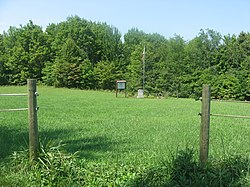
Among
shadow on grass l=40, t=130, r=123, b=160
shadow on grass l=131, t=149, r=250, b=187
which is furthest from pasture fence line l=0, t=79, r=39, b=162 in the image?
shadow on grass l=131, t=149, r=250, b=187

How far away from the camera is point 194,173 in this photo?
310 cm

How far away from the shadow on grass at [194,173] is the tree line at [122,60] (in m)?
33.6

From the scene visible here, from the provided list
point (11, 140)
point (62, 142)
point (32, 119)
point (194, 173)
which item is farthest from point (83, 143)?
point (194, 173)

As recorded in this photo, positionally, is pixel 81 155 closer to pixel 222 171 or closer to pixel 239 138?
pixel 222 171

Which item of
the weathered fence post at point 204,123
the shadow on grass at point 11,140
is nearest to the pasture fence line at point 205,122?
the weathered fence post at point 204,123

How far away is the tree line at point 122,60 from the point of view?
37469 mm

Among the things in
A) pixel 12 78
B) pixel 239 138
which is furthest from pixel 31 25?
pixel 239 138

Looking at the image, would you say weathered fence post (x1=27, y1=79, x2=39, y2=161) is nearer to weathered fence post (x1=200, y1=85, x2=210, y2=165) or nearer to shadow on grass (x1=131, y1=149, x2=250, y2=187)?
shadow on grass (x1=131, y1=149, x2=250, y2=187)

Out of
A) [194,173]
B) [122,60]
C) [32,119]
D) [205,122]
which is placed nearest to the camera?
[194,173]

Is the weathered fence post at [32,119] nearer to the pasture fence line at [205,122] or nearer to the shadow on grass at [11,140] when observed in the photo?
the shadow on grass at [11,140]

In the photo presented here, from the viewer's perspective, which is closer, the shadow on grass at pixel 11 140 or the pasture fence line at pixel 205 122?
the pasture fence line at pixel 205 122

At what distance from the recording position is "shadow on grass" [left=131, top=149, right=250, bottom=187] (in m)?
3.00

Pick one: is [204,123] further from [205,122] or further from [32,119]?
[32,119]

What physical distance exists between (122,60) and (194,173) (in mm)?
44118
